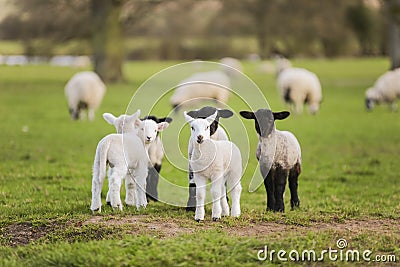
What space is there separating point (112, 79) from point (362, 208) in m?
28.4

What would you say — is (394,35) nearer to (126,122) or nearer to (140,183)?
(126,122)

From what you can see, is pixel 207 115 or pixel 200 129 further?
pixel 207 115

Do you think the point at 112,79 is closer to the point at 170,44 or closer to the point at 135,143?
the point at 135,143

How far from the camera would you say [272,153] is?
799 centimetres

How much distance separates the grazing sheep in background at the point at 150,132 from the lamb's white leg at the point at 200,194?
0.81 metres

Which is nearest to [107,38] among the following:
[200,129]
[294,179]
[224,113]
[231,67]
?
[231,67]

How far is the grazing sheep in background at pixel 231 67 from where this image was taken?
8.50 metres

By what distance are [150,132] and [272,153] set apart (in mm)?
1347

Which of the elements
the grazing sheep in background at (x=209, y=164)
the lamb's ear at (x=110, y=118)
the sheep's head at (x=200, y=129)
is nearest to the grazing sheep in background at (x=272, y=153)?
the grazing sheep in background at (x=209, y=164)

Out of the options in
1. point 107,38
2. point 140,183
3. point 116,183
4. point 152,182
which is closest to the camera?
point 116,183

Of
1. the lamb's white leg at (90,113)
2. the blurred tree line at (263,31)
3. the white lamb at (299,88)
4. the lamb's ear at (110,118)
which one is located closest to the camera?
the lamb's ear at (110,118)

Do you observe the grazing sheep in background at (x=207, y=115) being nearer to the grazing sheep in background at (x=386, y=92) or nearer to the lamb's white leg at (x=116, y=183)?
the lamb's white leg at (x=116, y=183)

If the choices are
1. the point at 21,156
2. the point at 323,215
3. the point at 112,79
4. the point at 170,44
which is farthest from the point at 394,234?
the point at 170,44

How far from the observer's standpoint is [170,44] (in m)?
70.9
